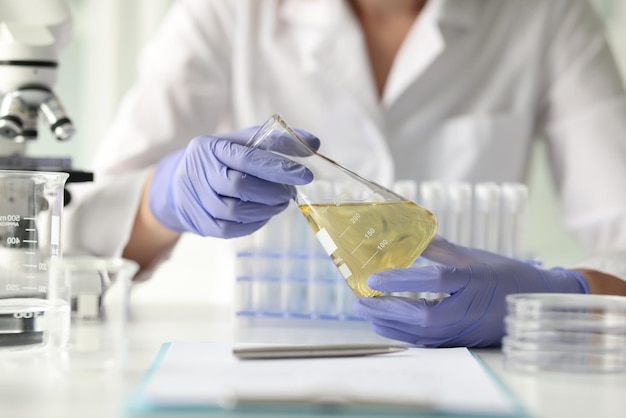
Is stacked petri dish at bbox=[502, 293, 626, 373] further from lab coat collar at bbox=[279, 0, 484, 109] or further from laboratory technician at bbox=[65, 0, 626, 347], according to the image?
lab coat collar at bbox=[279, 0, 484, 109]

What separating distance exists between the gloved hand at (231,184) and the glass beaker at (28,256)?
28cm

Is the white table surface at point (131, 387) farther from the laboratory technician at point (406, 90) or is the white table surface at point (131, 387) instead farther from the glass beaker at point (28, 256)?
the laboratory technician at point (406, 90)

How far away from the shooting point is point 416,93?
7.39ft

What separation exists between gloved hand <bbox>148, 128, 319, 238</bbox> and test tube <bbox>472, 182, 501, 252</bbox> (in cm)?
40

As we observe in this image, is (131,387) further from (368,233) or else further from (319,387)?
(368,233)

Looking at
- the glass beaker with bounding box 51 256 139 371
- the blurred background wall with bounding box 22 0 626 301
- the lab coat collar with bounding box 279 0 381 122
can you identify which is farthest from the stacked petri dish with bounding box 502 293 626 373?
the blurred background wall with bounding box 22 0 626 301

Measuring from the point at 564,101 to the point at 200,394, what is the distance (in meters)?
1.75

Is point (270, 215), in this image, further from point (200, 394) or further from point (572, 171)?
point (572, 171)

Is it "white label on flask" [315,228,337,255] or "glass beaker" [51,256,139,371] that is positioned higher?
"white label on flask" [315,228,337,255]

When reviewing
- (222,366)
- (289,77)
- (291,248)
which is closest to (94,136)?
(289,77)

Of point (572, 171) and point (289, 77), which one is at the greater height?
point (289, 77)

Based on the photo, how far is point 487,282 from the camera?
50.6 inches

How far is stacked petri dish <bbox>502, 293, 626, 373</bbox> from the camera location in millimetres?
1052

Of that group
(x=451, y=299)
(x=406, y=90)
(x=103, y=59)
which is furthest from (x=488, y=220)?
(x=103, y=59)
